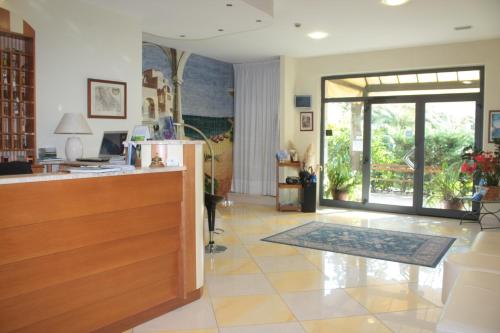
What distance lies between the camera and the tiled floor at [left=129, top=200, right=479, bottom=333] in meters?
2.87

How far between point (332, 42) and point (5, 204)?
5549 mm

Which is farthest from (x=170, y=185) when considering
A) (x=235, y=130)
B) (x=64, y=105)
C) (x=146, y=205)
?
(x=235, y=130)

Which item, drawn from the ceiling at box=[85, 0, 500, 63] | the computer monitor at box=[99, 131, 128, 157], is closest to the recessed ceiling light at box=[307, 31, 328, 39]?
the ceiling at box=[85, 0, 500, 63]

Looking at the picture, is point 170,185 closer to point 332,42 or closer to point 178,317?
point 178,317

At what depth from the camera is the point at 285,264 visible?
4.27 m

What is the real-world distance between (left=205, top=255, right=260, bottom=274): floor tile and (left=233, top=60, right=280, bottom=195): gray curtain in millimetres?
3648

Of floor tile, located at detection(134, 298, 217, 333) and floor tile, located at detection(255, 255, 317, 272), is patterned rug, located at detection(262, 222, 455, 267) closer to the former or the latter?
floor tile, located at detection(255, 255, 317, 272)

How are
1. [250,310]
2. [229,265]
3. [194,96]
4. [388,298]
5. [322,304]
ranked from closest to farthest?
[250,310]
[322,304]
[388,298]
[229,265]
[194,96]

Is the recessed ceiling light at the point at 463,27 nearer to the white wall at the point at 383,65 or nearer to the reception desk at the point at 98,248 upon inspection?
the white wall at the point at 383,65

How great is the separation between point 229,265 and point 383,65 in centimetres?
469

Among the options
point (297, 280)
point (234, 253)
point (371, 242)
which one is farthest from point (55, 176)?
point (371, 242)

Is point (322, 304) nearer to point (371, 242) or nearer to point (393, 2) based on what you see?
point (371, 242)

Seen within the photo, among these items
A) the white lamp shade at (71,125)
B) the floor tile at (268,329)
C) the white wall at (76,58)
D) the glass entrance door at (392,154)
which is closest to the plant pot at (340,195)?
the glass entrance door at (392,154)

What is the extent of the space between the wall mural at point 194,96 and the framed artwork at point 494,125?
180 inches
